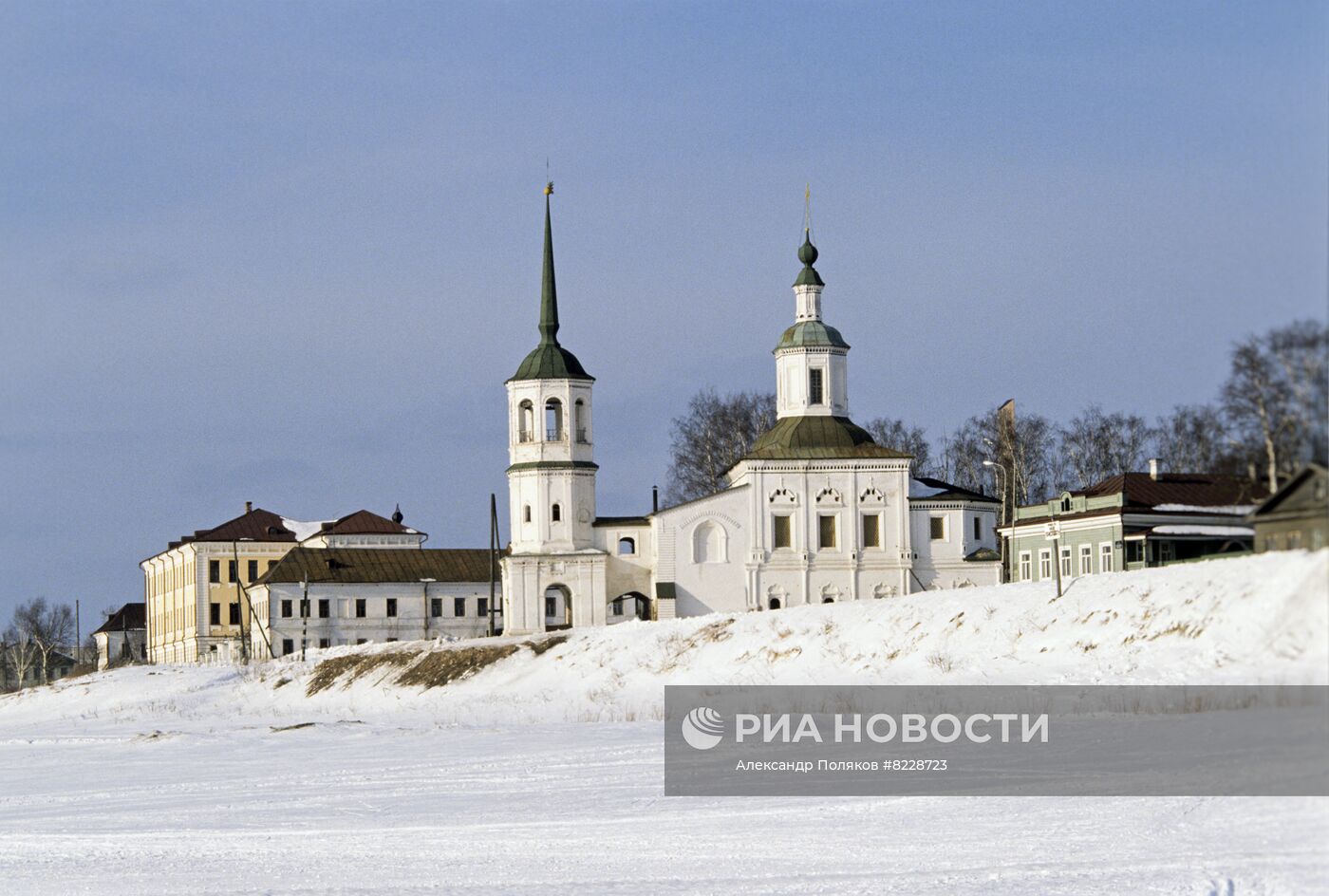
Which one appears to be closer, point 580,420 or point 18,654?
point 580,420

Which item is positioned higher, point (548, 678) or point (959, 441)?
point (959, 441)

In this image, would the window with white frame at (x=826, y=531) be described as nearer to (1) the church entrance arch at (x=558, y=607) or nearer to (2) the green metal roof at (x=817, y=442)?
(2) the green metal roof at (x=817, y=442)

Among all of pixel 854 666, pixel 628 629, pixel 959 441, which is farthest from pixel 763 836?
pixel 959 441

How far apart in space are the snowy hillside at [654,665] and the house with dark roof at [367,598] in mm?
13385

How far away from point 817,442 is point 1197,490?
63620 millimetres

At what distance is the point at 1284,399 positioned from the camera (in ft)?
13.9

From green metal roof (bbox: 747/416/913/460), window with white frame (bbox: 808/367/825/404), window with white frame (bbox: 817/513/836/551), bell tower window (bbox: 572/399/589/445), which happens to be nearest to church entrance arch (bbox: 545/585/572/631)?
bell tower window (bbox: 572/399/589/445)

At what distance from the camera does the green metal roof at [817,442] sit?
67438 mm

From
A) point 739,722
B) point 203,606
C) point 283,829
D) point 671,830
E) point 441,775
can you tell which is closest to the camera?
point 671,830

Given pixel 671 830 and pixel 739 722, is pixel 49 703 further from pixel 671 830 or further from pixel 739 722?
pixel 671 830

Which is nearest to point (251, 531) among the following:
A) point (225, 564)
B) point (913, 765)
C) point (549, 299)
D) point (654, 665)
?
point (225, 564)

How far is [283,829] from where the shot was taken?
17.8m

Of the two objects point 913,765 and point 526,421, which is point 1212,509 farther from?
point 526,421

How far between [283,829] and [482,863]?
3901 millimetres
